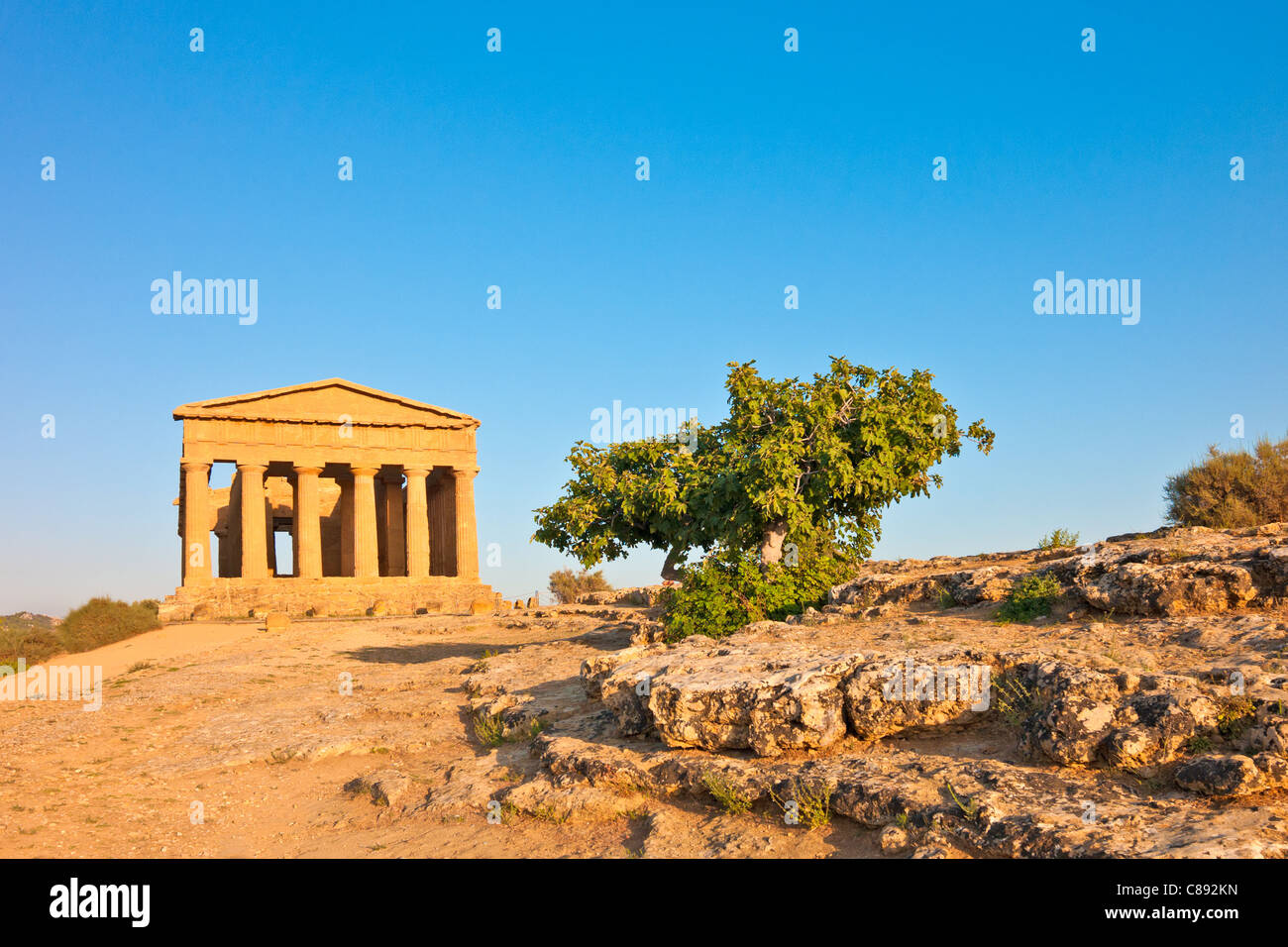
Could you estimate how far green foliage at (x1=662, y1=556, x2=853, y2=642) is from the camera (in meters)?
15.4

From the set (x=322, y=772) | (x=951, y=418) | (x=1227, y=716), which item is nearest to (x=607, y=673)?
(x=322, y=772)

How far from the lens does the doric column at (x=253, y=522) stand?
151 ft

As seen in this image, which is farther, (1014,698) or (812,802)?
(1014,698)

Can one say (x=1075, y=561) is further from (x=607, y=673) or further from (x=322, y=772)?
(x=322, y=772)

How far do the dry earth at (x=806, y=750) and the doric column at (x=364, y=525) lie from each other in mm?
33254

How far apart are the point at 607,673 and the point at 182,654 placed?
1713 centimetres

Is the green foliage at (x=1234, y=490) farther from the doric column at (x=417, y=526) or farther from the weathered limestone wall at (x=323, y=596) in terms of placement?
the doric column at (x=417, y=526)

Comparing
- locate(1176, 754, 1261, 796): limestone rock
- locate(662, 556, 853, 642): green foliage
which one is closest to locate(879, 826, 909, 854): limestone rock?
locate(1176, 754, 1261, 796): limestone rock

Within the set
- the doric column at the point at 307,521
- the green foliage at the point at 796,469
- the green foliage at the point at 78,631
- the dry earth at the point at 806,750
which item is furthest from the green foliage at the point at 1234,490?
the doric column at the point at 307,521

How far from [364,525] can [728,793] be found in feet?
144

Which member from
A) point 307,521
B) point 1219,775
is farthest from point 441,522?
point 1219,775

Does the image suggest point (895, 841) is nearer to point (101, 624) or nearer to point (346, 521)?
point (101, 624)

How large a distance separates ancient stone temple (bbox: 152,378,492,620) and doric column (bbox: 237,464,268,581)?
2.0 inches

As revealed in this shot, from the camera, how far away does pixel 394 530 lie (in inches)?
2185
